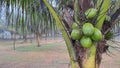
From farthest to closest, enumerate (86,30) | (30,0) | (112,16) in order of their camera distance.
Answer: (30,0)
(112,16)
(86,30)

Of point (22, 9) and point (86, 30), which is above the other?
point (22, 9)

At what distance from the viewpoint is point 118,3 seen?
5.73 ft

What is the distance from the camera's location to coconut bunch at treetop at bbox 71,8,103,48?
1.45 metres

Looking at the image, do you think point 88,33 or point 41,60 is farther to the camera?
point 41,60

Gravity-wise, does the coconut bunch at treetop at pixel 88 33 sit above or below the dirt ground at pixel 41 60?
above

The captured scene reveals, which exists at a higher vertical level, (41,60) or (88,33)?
(88,33)

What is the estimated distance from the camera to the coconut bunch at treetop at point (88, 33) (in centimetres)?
145

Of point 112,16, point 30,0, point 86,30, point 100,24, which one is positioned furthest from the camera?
point 30,0

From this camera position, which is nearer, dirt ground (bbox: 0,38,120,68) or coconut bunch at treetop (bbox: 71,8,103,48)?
coconut bunch at treetop (bbox: 71,8,103,48)

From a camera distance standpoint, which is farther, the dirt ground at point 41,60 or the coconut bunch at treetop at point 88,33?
the dirt ground at point 41,60

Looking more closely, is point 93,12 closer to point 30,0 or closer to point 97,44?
point 97,44

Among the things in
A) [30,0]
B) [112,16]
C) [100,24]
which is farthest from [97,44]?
[30,0]

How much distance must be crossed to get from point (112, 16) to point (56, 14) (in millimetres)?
369

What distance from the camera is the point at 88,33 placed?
1438mm
